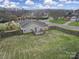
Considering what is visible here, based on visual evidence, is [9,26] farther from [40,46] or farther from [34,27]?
[40,46]

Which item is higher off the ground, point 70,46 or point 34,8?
point 34,8

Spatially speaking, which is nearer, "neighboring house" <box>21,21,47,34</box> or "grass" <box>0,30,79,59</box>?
"grass" <box>0,30,79,59</box>

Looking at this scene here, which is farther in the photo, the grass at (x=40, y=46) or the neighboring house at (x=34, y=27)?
the neighboring house at (x=34, y=27)

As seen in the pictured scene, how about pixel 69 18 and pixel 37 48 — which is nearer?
pixel 37 48

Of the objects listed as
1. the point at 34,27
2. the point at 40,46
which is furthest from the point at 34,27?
the point at 40,46

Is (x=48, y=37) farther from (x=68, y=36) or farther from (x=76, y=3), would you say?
(x=76, y=3)

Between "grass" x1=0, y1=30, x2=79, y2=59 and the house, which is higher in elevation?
the house

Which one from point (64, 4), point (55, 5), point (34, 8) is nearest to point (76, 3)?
point (64, 4)

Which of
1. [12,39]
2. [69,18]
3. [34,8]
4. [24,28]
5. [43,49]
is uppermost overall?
[34,8]
